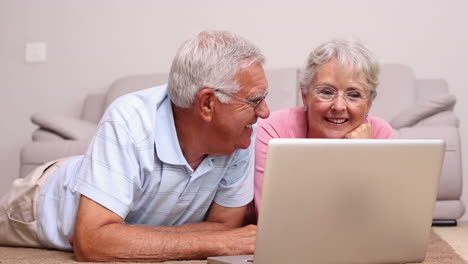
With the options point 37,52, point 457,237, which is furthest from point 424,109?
point 37,52

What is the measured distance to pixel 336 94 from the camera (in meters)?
2.07

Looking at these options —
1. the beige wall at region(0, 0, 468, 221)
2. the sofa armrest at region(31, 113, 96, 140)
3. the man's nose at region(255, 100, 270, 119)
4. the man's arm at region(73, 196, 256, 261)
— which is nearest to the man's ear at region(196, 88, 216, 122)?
the man's nose at region(255, 100, 270, 119)

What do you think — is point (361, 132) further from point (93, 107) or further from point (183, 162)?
point (93, 107)

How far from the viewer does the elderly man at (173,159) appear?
171cm

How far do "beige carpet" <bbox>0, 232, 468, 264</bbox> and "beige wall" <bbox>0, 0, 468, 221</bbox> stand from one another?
6.77 feet

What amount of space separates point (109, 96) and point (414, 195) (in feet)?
9.25

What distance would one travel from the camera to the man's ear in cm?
176

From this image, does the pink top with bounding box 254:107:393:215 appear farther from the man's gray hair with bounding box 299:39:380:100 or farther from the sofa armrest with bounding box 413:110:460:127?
the sofa armrest with bounding box 413:110:460:127

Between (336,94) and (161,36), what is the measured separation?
2382 mm

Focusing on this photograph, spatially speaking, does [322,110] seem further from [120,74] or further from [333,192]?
[120,74]

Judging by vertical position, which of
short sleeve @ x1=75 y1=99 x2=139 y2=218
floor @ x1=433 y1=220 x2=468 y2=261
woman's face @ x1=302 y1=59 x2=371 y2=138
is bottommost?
floor @ x1=433 y1=220 x2=468 y2=261

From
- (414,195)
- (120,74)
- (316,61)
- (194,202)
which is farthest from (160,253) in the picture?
(120,74)

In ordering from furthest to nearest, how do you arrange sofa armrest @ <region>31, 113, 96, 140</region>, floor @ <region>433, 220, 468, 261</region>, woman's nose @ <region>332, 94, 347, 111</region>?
sofa armrest @ <region>31, 113, 96, 140</region> < floor @ <region>433, 220, 468, 261</region> < woman's nose @ <region>332, 94, 347, 111</region>

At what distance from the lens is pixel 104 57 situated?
437 cm
